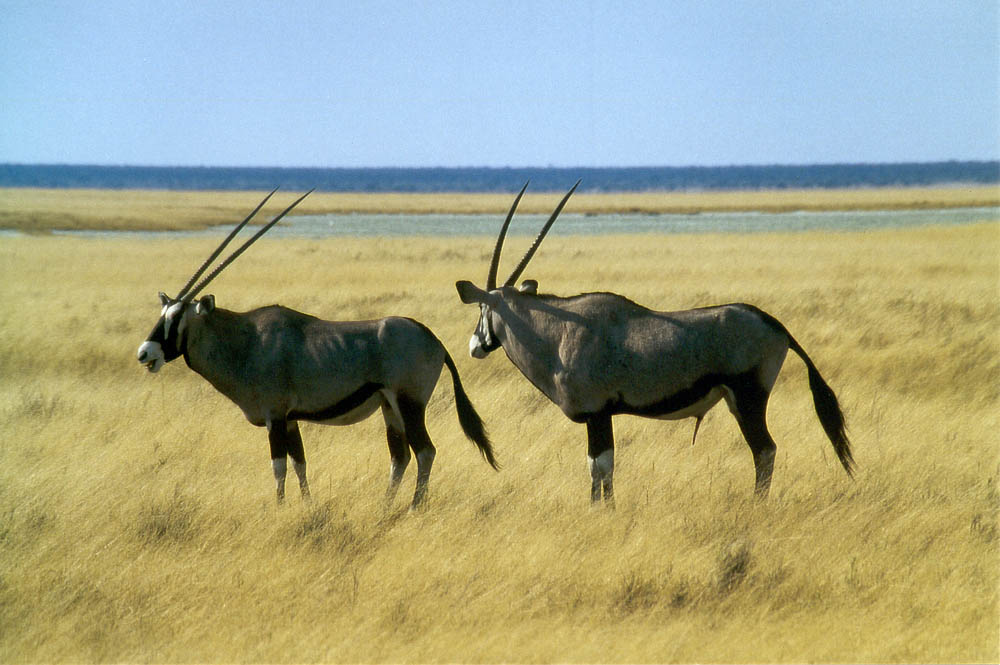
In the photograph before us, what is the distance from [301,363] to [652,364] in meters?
2.34

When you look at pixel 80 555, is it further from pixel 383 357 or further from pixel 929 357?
pixel 929 357

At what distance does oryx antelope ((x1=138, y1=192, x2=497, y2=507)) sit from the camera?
286 inches

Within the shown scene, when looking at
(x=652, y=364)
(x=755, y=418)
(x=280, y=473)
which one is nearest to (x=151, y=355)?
(x=280, y=473)

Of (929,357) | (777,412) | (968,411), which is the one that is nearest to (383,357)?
(777,412)

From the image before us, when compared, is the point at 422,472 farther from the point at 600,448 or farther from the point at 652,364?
the point at 652,364

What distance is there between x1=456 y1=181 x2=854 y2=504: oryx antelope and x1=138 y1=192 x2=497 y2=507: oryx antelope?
2.87 feet

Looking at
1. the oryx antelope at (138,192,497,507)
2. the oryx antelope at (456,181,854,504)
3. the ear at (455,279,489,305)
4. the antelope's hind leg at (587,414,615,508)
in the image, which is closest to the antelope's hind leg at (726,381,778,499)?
the oryx antelope at (456,181,854,504)

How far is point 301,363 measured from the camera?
24.0 feet

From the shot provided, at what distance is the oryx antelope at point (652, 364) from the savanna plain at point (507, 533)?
581 mm

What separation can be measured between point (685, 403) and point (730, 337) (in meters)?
0.52

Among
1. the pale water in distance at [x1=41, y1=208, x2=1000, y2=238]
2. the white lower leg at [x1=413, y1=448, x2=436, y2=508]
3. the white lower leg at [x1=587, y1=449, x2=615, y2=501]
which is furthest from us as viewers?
the pale water in distance at [x1=41, y1=208, x2=1000, y2=238]

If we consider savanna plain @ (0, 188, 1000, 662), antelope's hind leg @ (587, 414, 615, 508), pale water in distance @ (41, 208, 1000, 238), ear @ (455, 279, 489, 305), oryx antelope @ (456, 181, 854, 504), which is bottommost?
pale water in distance @ (41, 208, 1000, 238)

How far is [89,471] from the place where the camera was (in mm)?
8805

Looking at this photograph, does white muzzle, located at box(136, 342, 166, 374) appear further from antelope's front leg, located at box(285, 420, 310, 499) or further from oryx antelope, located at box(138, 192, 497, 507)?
antelope's front leg, located at box(285, 420, 310, 499)
